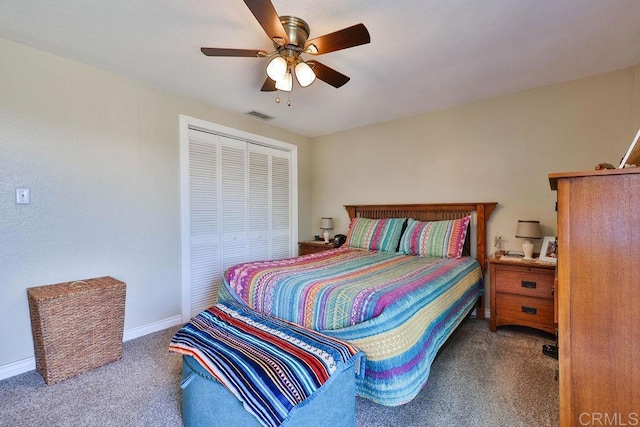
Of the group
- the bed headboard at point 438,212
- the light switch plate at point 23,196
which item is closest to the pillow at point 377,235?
the bed headboard at point 438,212

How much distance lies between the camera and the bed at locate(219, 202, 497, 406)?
1.47 m

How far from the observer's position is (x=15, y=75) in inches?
82.6

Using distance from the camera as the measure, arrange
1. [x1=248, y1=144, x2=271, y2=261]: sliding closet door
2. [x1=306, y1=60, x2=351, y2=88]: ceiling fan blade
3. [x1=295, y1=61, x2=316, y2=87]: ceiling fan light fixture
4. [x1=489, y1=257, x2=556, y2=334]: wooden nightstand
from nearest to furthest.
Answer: [x1=295, y1=61, x2=316, y2=87]: ceiling fan light fixture < [x1=306, y1=60, x2=351, y2=88]: ceiling fan blade < [x1=489, y1=257, x2=556, y2=334]: wooden nightstand < [x1=248, y1=144, x2=271, y2=261]: sliding closet door

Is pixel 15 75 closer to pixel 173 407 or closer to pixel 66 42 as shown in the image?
pixel 66 42

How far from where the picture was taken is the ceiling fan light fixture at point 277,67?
1800 millimetres

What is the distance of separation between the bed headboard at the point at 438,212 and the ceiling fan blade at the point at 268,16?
2527 mm

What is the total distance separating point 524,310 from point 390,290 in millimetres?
1767

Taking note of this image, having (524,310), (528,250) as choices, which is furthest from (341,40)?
(524,310)

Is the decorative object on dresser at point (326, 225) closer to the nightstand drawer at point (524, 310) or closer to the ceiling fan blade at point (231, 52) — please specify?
the nightstand drawer at point (524, 310)

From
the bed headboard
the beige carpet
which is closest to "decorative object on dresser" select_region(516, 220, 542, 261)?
the bed headboard

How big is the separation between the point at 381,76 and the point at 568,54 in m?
1.46

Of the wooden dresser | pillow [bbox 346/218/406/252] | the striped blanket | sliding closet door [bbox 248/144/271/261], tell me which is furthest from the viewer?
sliding closet door [bbox 248/144/271/261]

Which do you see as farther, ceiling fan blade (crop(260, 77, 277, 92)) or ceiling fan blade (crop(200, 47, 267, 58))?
ceiling fan blade (crop(260, 77, 277, 92))

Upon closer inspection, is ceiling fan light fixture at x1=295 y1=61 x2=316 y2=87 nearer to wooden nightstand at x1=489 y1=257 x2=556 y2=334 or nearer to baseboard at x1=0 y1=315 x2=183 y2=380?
wooden nightstand at x1=489 y1=257 x2=556 y2=334
